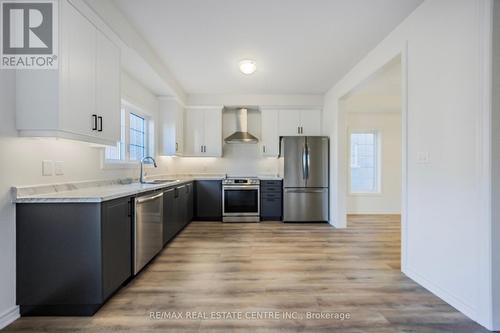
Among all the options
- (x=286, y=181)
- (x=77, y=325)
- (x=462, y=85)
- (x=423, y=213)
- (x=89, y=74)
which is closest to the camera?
(x=77, y=325)

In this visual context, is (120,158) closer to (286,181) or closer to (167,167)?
(167,167)

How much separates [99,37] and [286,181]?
147 inches

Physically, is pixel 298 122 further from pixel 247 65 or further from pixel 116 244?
pixel 116 244

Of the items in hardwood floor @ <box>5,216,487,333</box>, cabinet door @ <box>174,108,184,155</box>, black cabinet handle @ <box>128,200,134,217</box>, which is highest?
cabinet door @ <box>174,108,184,155</box>

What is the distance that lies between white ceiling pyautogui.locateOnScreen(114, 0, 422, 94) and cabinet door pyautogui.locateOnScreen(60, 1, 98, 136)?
58cm

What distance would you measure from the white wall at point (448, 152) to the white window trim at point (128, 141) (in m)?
3.17

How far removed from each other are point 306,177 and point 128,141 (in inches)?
122

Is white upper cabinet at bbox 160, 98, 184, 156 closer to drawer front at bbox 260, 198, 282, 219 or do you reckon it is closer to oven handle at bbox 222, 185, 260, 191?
oven handle at bbox 222, 185, 260, 191

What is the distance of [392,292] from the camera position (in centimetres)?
234

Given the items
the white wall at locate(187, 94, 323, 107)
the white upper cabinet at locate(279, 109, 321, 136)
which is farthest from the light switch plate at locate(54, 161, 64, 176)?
the white upper cabinet at locate(279, 109, 321, 136)

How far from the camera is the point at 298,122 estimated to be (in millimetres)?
5582

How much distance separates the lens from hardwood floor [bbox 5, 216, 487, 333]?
1.86m

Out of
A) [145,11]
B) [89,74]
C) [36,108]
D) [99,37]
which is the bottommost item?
[36,108]

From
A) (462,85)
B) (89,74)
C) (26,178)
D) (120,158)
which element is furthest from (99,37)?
(462,85)
